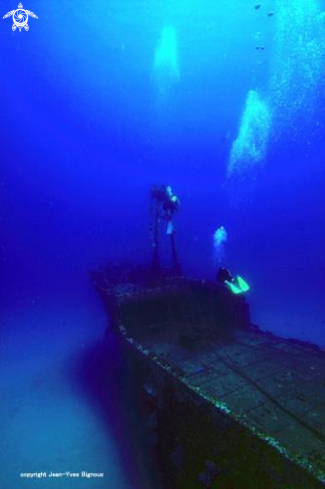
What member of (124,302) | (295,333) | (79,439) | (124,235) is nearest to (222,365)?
(124,302)

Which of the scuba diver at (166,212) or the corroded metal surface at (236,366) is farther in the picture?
the scuba diver at (166,212)

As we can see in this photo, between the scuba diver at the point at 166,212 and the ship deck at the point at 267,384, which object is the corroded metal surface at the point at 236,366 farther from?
the scuba diver at the point at 166,212

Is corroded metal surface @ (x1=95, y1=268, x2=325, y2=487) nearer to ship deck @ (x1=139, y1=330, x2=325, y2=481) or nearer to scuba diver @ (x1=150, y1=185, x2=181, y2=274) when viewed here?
ship deck @ (x1=139, y1=330, x2=325, y2=481)

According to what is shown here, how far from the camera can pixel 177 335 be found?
361 inches

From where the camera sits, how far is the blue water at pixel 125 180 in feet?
31.4

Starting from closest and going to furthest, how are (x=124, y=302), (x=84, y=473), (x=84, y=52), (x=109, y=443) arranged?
(x=84, y=473), (x=109, y=443), (x=124, y=302), (x=84, y=52)

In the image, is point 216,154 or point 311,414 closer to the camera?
point 311,414

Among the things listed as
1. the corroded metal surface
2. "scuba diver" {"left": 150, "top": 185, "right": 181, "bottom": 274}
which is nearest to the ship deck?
the corroded metal surface

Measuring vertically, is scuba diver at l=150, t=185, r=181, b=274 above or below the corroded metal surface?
above

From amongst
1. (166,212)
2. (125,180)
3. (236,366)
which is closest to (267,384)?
(236,366)

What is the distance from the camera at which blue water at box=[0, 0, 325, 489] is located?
9570 millimetres

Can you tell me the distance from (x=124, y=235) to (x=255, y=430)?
8437 cm

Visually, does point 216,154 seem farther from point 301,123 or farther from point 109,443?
point 109,443

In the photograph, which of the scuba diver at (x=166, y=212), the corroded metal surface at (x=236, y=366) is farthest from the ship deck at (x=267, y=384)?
the scuba diver at (x=166, y=212)
